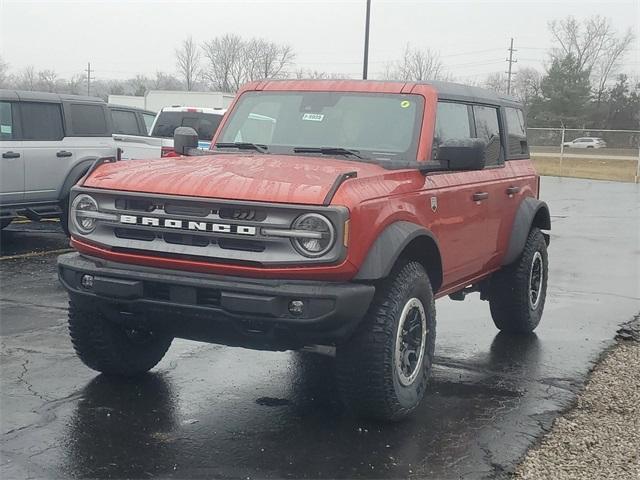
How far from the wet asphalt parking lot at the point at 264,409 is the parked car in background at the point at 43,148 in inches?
119

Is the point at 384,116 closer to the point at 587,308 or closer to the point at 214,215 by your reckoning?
the point at 214,215

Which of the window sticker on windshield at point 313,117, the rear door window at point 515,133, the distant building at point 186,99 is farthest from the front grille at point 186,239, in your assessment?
the distant building at point 186,99

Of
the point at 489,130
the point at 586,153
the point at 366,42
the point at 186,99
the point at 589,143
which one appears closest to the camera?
the point at 489,130

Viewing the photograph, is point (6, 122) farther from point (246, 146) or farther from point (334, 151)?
point (334, 151)

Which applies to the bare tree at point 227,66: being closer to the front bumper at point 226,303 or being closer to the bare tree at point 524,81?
the bare tree at point 524,81

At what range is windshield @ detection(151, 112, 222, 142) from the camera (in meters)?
15.7

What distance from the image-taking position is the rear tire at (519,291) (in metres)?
6.83

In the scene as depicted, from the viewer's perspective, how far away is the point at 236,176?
4.43 metres

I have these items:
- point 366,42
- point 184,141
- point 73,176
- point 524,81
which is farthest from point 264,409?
point 524,81

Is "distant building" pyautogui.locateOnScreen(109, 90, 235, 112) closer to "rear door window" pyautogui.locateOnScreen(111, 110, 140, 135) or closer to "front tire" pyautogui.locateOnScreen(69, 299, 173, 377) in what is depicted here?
Answer: "rear door window" pyautogui.locateOnScreen(111, 110, 140, 135)

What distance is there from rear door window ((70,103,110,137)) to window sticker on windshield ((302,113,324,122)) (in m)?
6.45

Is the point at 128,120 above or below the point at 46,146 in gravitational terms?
above

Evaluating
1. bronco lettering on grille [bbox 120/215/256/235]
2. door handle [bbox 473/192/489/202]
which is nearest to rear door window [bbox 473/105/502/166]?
door handle [bbox 473/192/489/202]

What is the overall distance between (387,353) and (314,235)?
833 millimetres
